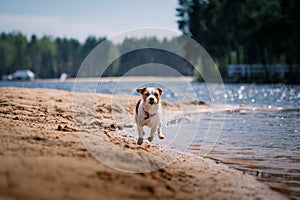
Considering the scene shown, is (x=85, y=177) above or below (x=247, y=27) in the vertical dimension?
below

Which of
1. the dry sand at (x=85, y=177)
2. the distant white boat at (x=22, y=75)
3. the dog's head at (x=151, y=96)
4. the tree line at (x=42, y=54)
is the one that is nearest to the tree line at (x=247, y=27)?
the dog's head at (x=151, y=96)

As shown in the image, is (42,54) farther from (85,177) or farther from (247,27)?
(85,177)

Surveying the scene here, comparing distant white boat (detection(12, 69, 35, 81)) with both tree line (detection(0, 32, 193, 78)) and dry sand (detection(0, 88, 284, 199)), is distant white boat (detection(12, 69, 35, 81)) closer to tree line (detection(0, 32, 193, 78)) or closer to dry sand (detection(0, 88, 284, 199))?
tree line (detection(0, 32, 193, 78))

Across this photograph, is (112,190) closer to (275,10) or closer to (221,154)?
(221,154)

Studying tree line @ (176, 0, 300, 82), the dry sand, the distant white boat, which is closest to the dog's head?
the dry sand

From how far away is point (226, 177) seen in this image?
199 inches

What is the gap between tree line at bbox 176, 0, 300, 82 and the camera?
4038 centimetres

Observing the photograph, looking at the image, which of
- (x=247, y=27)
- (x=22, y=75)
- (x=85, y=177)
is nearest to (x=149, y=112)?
(x=85, y=177)

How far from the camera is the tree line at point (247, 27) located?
40.4 m

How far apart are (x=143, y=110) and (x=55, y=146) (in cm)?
266

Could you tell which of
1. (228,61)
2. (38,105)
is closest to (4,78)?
(228,61)

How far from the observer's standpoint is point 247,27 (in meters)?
44.8

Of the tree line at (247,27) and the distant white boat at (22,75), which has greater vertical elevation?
the tree line at (247,27)

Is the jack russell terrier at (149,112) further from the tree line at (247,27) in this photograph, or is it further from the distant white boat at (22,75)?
the distant white boat at (22,75)
